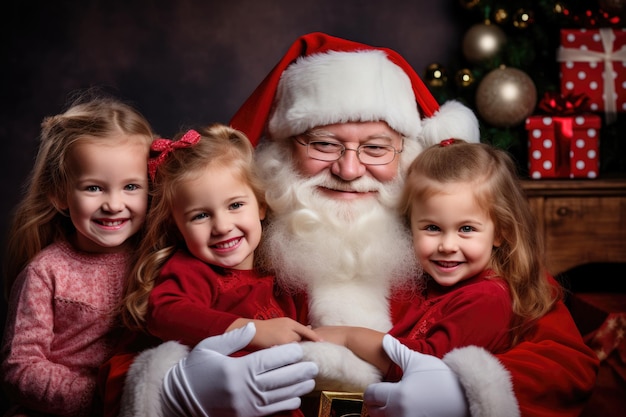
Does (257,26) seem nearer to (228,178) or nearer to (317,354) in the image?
(228,178)

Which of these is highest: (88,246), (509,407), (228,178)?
(228,178)

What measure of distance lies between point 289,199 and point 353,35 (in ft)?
6.00

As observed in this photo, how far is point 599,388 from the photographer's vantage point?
2.67 meters

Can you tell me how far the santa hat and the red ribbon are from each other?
1.03 m

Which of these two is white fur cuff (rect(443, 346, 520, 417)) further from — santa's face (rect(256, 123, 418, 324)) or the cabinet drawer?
the cabinet drawer

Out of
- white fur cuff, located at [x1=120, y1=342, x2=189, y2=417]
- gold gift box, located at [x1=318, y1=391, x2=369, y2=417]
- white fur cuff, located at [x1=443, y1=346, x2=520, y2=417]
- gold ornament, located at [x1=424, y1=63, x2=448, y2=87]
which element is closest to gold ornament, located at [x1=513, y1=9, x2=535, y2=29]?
gold ornament, located at [x1=424, y1=63, x2=448, y2=87]

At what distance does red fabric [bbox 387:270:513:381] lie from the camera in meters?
1.79

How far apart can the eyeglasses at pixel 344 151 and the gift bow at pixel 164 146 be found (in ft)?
1.26

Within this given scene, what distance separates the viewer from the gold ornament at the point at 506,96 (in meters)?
3.27

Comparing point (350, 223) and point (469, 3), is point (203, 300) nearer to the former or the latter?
point (350, 223)

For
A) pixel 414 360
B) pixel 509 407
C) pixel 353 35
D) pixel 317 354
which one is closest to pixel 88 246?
pixel 317 354

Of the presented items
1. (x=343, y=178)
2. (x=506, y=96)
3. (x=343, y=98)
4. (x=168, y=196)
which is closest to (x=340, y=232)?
(x=343, y=178)

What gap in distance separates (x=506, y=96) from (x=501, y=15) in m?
0.54

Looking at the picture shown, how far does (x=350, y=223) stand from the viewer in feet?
7.14
